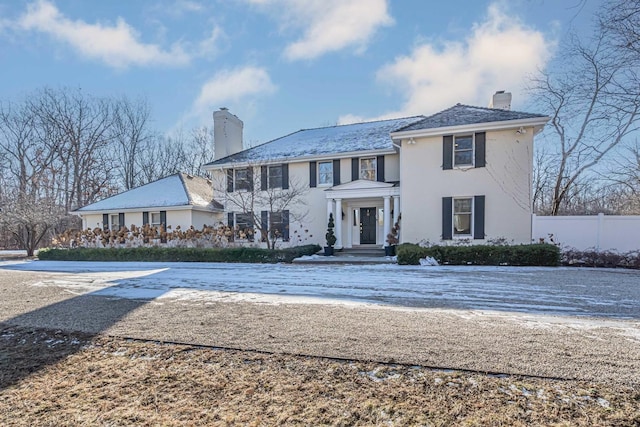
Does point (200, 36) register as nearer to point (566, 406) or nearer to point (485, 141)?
point (485, 141)

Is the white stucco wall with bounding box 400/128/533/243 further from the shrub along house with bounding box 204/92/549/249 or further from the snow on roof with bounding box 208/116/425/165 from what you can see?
the snow on roof with bounding box 208/116/425/165

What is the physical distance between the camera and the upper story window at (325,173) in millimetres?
14591

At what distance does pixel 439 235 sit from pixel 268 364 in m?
10.5

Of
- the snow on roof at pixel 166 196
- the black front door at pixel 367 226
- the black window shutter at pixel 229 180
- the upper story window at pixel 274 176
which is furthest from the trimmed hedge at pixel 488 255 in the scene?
the snow on roof at pixel 166 196

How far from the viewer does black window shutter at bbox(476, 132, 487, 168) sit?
11617 millimetres

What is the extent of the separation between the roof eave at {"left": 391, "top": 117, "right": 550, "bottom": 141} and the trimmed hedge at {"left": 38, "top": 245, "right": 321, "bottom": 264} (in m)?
5.94

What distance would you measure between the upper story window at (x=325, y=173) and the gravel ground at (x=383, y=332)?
9.96 meters

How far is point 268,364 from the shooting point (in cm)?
283

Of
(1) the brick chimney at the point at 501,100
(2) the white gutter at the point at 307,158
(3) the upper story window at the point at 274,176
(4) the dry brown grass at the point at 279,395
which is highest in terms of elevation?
(1) the brick chimney at the point at 501,100

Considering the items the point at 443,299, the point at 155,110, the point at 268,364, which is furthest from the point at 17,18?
the point at 155,110

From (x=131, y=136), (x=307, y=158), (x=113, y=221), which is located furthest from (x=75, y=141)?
(x=307, y=158)

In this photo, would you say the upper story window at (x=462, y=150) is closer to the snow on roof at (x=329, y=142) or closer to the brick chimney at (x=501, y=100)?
the snow on roof at (x=329, y=142)

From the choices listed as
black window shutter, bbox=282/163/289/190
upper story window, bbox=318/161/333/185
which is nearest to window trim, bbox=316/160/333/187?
upper story window, bbox=318/161/333/185

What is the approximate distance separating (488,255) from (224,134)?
45.7 feet
